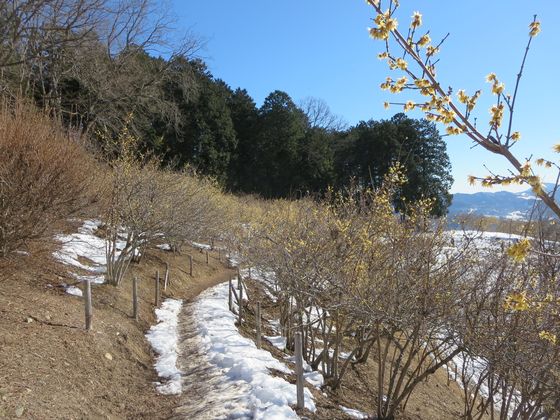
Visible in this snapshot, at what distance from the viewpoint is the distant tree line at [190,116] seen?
46.8 ft

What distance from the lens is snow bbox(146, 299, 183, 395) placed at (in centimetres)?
675

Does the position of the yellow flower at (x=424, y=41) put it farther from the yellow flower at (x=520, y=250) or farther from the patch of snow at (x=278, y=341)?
the patch of snow at (x=278, y=341)

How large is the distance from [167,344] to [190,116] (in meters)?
22.9

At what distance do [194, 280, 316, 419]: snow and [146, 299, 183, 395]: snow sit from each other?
622 millimetres

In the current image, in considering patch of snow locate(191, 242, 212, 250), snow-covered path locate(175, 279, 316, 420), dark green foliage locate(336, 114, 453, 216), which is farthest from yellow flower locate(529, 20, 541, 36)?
dark green foliage locate(336, 114, 453, 216)

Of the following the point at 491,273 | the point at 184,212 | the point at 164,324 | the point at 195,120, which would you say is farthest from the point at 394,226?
the point at 195,120

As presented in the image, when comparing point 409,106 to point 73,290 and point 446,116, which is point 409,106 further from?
point 73,290

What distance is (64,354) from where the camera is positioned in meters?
6.12

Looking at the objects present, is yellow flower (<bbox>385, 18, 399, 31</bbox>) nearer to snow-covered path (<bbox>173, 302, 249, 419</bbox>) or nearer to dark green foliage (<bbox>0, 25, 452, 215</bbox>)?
snow-covered path (<bbox>173, 302, 249, 419</bbox>)

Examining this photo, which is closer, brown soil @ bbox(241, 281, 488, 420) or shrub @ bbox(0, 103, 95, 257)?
shrub @ bbox(0, 103, 95, 257)

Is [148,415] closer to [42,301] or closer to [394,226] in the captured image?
[42,301]

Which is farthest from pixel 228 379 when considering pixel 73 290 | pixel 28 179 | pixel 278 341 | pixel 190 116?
pixel 190 116

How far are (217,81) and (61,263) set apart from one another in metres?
28.5

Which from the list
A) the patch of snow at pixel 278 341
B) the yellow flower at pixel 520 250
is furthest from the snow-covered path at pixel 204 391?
the yellow flower at pixel 520 250
